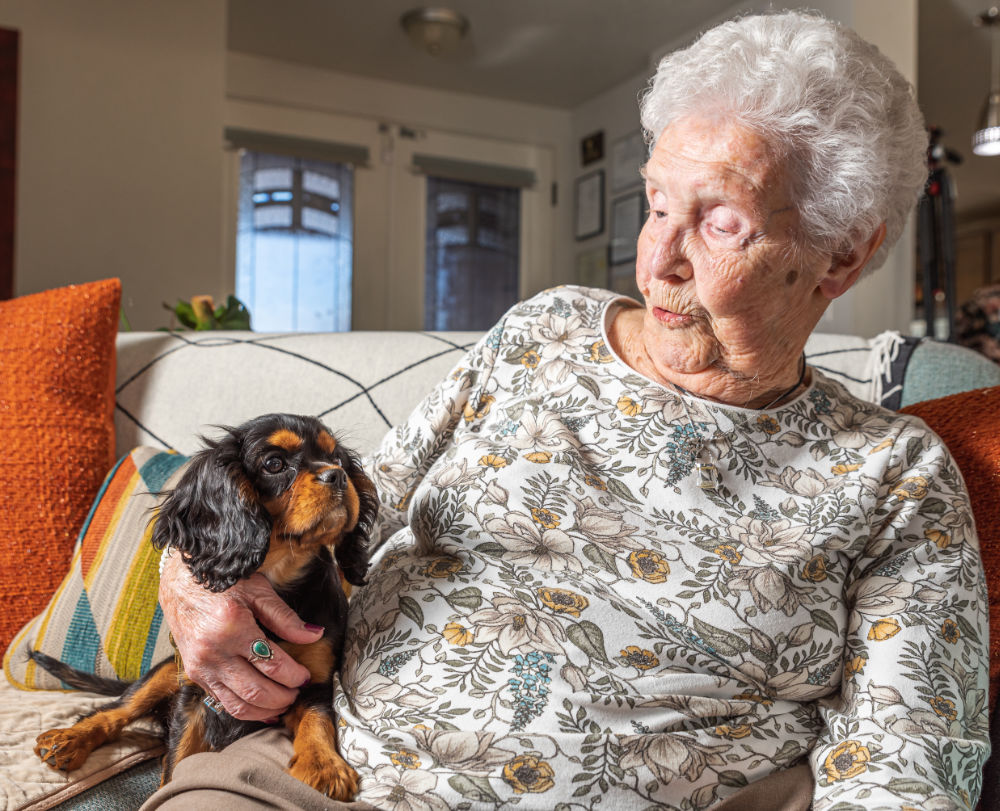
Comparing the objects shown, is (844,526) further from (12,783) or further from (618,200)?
(618,200)

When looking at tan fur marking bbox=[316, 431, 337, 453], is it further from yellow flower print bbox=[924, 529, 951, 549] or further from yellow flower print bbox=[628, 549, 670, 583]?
yellow flower print bbox=[924, 529, 951, 549]

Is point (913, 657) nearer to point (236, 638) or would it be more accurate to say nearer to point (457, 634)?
point (457, 634)

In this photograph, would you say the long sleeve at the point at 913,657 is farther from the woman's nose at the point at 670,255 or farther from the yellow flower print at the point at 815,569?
the woman's nose at the point at 670,255

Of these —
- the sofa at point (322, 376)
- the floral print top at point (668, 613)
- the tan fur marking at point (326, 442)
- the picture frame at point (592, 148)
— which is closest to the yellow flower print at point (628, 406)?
the floral print top at point (668, 613)

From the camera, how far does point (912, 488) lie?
925 mm

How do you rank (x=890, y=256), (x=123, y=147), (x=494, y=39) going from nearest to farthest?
1. (x=123, y=147)
2. (x=890, y=256)
3. (x=494, y=39)

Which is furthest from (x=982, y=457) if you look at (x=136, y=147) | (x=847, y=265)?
(x=136, y=147)

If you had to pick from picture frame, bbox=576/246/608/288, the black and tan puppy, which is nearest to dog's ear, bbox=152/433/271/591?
the black and tan puppy

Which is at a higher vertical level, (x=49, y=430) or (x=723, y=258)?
(x=723, y=258)

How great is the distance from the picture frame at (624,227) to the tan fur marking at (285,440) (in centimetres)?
409

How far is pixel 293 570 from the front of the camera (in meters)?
0.92

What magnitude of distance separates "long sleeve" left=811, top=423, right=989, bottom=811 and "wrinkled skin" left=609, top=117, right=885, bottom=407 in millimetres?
196

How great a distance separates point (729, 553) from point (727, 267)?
318mm

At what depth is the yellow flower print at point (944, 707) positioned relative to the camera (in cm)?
82
